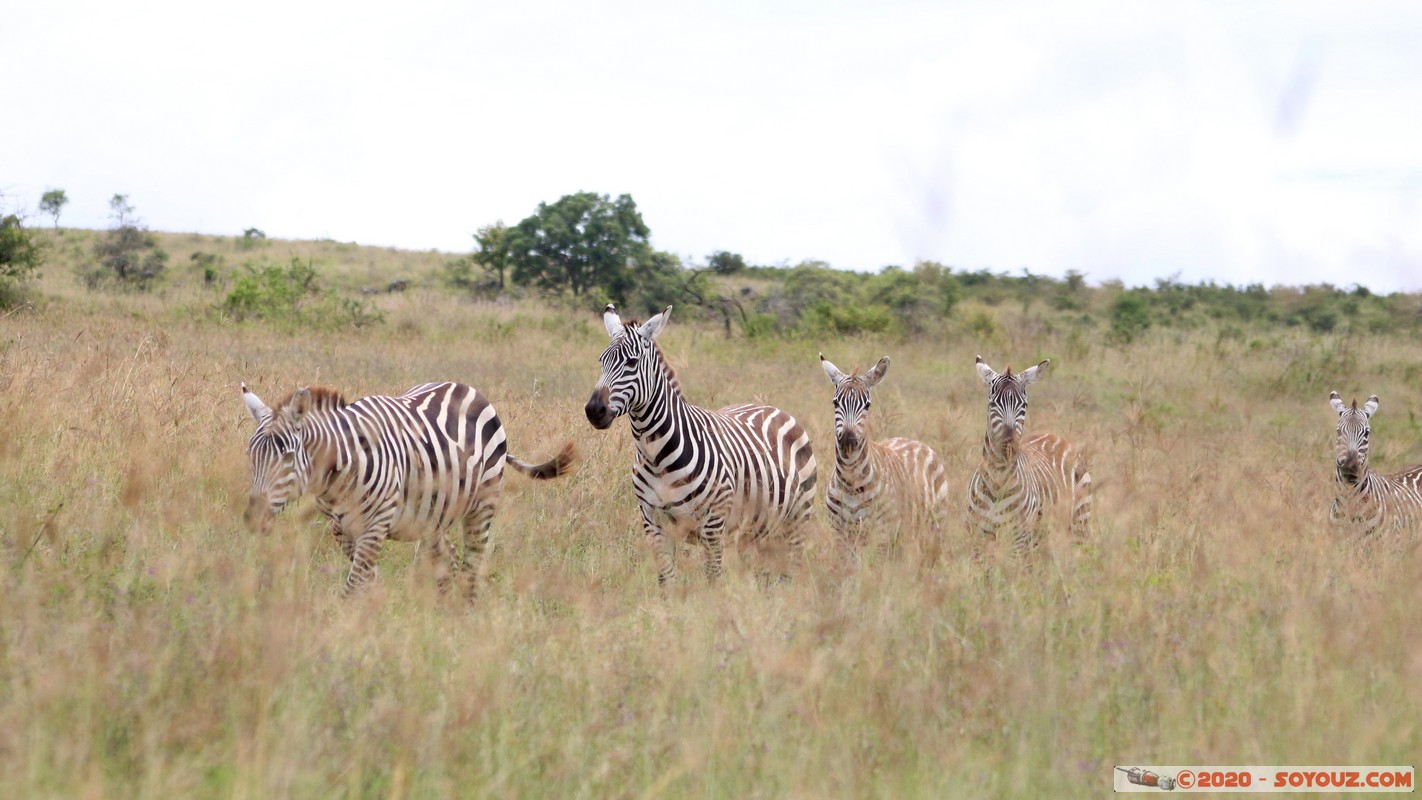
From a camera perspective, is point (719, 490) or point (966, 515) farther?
point (966, 515)

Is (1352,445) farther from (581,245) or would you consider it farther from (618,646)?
(581,245)

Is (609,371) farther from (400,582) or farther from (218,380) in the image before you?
(218,380)

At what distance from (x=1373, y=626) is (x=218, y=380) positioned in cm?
898

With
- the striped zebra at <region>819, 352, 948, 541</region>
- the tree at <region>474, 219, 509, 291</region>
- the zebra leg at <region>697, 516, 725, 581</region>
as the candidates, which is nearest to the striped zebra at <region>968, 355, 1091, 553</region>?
the striped zebra at <region>819, 352, 948, 541</region>

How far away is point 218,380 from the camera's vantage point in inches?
406

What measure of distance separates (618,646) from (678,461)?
2244 millimetres

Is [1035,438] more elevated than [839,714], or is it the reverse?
[1035,438]

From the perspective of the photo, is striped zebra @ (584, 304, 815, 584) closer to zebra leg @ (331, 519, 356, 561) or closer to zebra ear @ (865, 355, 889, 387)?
zebra ear @ (865, 355, 889, 387)

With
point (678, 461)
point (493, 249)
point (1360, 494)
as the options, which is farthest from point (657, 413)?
point (493, 249)

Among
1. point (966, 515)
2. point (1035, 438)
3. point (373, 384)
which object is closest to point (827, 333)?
point (373, 384)

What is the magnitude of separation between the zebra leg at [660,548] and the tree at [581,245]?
23.2 metres

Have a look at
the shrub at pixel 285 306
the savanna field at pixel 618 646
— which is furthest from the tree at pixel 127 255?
the savanna field at pixel 618 646

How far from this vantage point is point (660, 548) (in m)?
6.98

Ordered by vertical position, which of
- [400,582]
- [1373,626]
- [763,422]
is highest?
[763,422]
